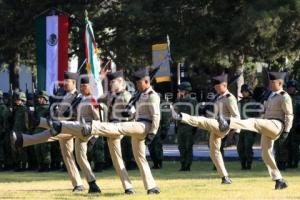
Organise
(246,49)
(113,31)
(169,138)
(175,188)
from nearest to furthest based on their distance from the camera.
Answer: (175,188)
(246,49)
(113,31)
(169,138)

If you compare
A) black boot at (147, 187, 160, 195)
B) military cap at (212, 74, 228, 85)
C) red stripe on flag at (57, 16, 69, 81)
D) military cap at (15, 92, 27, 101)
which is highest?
red stripe on flag at (57, 16, 69, 81)

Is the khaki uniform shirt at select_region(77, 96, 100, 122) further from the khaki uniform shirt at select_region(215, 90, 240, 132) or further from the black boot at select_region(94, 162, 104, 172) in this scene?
the black boot at select_region(94, 162, 104, 172)

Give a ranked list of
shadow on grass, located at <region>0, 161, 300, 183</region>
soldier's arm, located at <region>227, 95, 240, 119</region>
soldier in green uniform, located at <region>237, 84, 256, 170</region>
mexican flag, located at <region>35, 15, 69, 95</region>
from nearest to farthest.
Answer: soldier's arm, located at <region>227, 95, 240, 119</region>, shadow on grass, located at <region>0, 161, 300, 183</region>, soldier in green uniform, located at <region>237, 84, 256, 170</region>, mexican flag, located at <region>35, 15, 69, 95</region>

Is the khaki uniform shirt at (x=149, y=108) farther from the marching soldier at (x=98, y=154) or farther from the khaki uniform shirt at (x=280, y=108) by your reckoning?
the marching soldier at (x=98, y=154)

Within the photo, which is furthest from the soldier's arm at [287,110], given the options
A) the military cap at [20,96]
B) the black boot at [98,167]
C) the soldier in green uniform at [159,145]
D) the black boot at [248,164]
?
the military cap at [20,96]

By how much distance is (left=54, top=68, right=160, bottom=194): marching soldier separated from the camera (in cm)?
1276

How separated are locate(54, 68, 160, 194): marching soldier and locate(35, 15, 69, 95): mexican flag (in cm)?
608

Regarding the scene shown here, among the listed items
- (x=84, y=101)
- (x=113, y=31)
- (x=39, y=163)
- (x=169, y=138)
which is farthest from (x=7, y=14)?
(x=84, y=101)

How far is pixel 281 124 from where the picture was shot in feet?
44.9

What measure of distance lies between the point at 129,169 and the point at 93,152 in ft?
3.36

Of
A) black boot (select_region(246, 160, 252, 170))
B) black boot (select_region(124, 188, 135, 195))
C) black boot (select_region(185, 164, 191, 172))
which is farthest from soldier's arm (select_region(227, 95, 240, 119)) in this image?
→ black boot (select_region(185, 164, 191, 172))

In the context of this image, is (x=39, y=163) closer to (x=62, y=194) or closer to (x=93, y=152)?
(x=93, y=152)

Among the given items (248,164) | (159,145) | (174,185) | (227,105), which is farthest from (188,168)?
(227,105)

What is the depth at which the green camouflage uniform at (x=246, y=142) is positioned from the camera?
61.5ft
